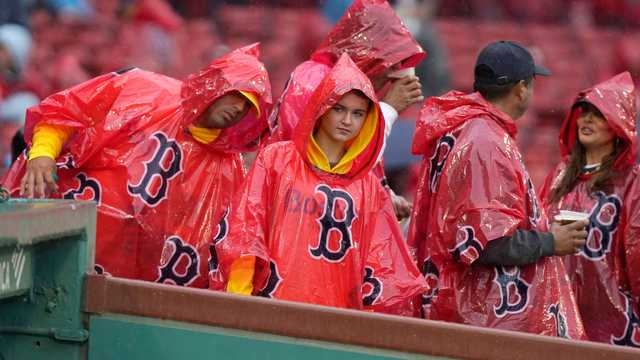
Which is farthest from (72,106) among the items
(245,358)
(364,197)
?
(245,358)

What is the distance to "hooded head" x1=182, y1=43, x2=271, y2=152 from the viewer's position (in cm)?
505

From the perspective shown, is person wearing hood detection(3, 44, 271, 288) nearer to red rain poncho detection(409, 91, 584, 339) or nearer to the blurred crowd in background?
red rain poncho detection(409, 91, 584, 339)

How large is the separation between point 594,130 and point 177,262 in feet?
5.52

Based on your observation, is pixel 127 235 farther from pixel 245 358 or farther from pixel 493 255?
pixel 245 358

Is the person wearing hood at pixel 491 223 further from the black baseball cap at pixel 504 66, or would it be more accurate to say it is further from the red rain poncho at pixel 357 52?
the red rain poncho at pixel 357 52

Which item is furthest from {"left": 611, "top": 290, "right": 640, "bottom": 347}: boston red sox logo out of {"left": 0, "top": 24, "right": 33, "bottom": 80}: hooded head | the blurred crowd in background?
{"left": 0, "top": 24, "right": 33, "bottom": 80}: hooded head

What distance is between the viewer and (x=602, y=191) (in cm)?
554

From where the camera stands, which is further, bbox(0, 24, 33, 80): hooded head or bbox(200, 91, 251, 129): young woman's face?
bbox(0, 24, 33, 80): hooded head

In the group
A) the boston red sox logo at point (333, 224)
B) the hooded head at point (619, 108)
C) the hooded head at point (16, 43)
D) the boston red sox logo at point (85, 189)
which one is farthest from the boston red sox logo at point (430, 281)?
the hooded head at point (16, 43)

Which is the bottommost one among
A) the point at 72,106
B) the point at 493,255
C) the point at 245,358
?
the point at 245,358

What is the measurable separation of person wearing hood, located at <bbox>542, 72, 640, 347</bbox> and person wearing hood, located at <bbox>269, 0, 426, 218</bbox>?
67cm

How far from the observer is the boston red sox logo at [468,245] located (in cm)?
485

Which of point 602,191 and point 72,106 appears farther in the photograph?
point 602,191

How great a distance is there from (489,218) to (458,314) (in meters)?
0.40
